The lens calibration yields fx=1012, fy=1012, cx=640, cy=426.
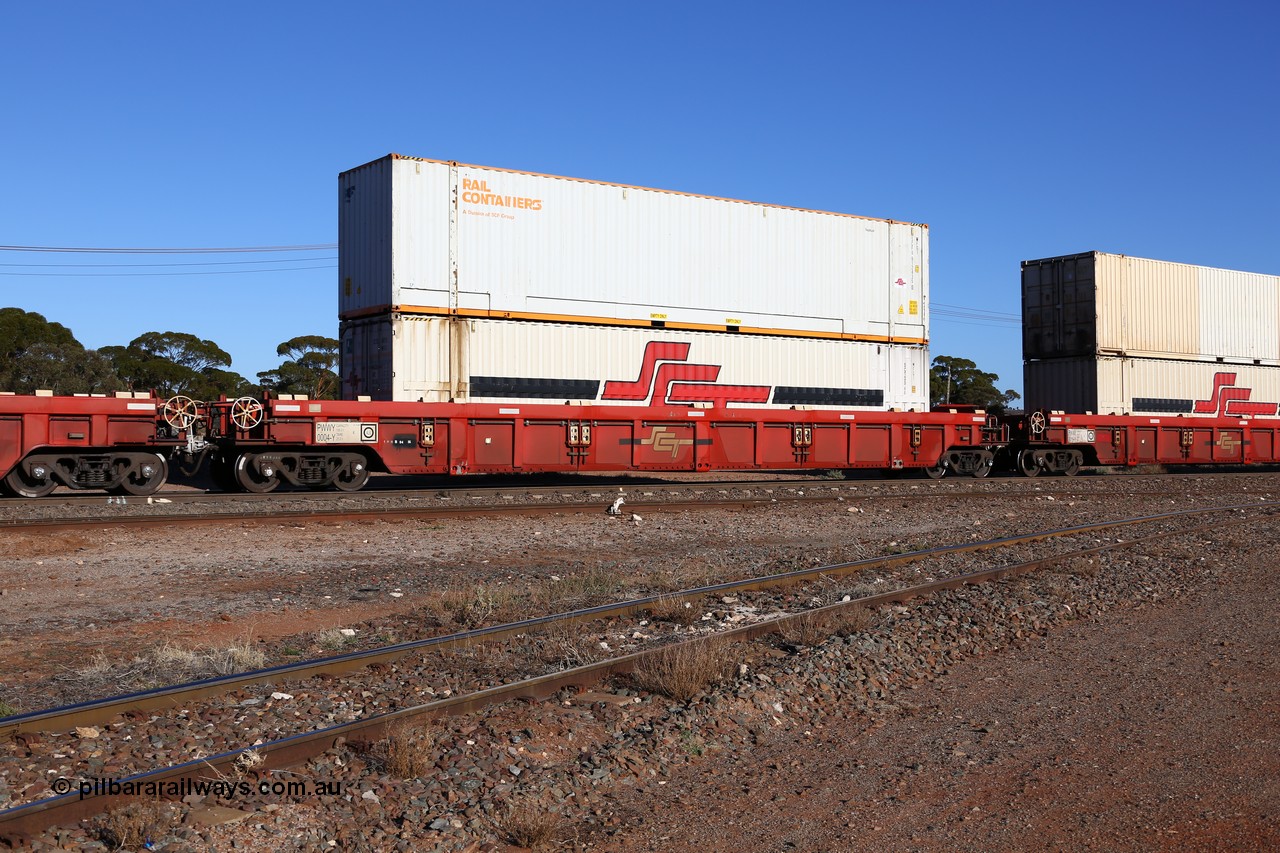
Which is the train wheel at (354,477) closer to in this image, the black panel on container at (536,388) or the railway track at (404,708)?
the black panel on container at (536,388)

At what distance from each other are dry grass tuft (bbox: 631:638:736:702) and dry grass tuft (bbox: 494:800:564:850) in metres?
1.73

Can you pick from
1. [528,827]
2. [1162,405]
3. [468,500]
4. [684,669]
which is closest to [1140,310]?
[1162,405]

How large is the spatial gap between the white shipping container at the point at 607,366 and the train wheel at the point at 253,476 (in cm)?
220

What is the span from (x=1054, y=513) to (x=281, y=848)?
14.9 meters

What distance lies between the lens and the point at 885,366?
21.8m

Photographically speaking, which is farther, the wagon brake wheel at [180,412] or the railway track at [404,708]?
the wagon brake wheel at [180,412]

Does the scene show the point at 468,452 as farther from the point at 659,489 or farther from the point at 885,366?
the point at 885,366

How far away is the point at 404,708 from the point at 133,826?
1701 millimetres

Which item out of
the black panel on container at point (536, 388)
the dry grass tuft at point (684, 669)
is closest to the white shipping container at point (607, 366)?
the black panel on container at point (536, 388)

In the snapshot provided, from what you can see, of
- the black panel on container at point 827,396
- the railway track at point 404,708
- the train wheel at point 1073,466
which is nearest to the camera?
the railway track at point 404,708

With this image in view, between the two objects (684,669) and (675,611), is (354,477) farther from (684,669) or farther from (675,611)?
(684,669)

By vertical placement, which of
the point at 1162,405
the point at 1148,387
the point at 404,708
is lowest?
the point at 404,708

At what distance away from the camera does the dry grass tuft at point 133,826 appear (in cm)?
371

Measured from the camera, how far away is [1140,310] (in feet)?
82.9
